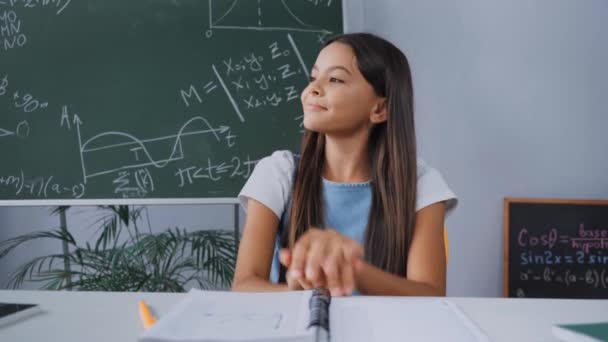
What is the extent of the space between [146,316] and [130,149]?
1.24 meters

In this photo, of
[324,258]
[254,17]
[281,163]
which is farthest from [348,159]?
[254,17]

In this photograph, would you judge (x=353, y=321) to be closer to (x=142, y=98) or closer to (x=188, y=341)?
(x=188, y=341)

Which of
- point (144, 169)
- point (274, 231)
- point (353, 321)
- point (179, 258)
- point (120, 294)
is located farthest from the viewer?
point (179, 258)

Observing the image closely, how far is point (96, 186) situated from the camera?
1.63 metres

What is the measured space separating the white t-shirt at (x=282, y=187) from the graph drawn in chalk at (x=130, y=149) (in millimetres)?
559

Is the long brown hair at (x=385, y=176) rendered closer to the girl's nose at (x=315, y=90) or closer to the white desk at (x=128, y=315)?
the girl's nose at (x=315, y=90)

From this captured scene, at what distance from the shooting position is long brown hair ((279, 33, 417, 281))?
1011 mm

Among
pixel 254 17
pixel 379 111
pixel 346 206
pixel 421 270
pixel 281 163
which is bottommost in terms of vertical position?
pixel 421 270

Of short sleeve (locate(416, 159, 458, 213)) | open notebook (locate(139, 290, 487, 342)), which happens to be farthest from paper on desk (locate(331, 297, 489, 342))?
short sleeve (locate(416, 159, 458, 213))

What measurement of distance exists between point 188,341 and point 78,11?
5.38ft

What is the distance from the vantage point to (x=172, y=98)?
163 centimetres

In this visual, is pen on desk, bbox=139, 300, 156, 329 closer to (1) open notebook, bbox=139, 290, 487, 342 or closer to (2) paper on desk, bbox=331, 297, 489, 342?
(1) open notebook, bbox=139, 290, 487, 342

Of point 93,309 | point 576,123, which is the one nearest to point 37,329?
point 93,309

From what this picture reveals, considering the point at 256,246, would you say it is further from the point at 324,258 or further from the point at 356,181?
the point at 324,258
